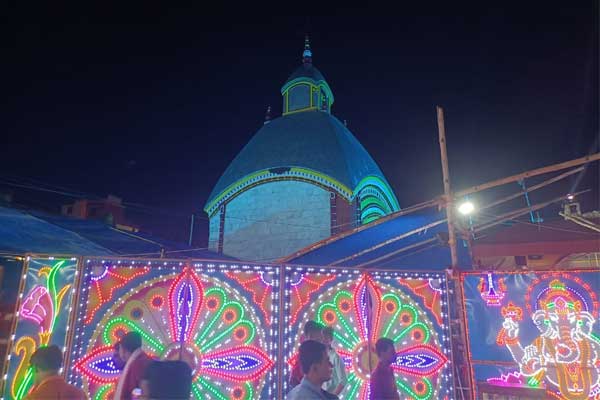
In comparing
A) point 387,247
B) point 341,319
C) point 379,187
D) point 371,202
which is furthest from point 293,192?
point 341,319

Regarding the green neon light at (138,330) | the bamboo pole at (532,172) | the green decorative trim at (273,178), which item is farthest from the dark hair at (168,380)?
the green decorative trim at (273,178)

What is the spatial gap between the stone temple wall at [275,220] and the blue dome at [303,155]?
682 mm

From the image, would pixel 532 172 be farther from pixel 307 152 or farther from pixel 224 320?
pixel 307 152

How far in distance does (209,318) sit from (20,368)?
8.33ft

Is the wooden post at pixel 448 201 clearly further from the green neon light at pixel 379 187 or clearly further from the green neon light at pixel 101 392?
the green neon light at pixel 379 187

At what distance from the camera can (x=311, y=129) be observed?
1864 cm

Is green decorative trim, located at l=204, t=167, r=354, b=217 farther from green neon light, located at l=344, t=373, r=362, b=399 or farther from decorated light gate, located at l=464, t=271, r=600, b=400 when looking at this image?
green neon light, located at l=344, t=373, r=362, b=399

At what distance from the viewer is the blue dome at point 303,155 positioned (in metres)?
16.6

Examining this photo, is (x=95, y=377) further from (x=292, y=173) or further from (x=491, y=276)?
(x=292, y=173)

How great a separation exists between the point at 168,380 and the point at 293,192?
13.4 meters

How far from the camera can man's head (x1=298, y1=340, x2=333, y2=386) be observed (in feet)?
9.25

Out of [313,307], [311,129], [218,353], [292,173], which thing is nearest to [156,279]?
[218,353]

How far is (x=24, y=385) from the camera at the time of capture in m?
5.27

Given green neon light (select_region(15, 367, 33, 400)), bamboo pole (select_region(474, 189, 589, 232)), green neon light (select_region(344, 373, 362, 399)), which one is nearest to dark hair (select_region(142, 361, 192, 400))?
green neon light (select_region(15, 367, 33, 400))
